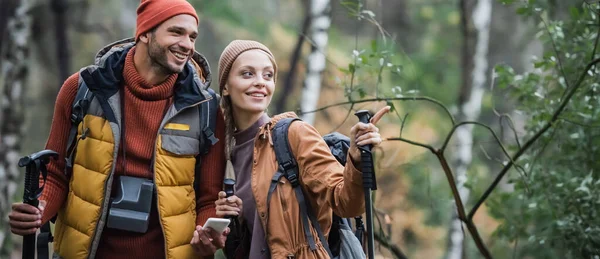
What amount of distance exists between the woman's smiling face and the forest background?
153cm

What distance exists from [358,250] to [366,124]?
903mm

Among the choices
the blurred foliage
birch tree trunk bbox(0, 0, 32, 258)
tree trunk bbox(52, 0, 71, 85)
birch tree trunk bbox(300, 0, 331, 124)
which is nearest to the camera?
the blurred foliage

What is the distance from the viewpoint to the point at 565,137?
6.91 m

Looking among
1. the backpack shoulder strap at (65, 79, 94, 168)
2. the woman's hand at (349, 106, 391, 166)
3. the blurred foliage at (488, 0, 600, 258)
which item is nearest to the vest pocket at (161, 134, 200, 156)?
the backpack shoulder strap at (65, 79, 94, 168)

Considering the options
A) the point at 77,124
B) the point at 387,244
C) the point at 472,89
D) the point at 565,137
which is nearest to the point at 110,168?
the point at 77,124

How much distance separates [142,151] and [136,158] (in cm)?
5

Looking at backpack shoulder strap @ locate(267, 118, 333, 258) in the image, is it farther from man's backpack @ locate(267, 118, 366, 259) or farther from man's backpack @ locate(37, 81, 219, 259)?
man's backpack @ locate(37, 81, 219, 259)

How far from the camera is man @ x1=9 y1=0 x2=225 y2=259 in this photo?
430cm

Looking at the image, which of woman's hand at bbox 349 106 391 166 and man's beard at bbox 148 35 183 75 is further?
man's beard at bbox 148 35 183 75

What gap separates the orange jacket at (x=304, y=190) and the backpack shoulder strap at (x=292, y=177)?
2 centimetres

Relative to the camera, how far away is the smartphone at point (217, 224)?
13.0 feet

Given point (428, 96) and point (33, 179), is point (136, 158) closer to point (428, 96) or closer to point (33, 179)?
point (33, 179)

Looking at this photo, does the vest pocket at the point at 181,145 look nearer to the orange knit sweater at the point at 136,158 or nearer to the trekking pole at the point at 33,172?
the orange knit sweater at the point at 136,158

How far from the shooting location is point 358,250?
14.2ft
